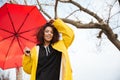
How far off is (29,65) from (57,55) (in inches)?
14.5

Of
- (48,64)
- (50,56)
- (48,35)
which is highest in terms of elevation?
(48,35)

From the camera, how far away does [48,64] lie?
3.93 meters

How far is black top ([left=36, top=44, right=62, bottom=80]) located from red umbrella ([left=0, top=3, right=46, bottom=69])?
144cm

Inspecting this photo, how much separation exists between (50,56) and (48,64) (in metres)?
0.12

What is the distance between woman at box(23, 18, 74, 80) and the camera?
12.9ft

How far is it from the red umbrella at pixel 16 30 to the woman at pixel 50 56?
1325 mm

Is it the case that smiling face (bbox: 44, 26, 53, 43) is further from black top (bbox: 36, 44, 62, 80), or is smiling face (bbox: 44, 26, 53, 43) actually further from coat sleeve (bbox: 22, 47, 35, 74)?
coat sleeve (bbox: 22, 47, 35, 74)

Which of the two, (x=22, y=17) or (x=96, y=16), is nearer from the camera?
(x=22, y=17)

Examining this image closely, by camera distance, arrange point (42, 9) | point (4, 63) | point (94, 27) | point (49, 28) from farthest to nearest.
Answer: point (42, 9) → point (94, 27) → point (4, 63) → point (49, 28)

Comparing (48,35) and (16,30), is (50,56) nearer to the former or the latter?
(48,35)

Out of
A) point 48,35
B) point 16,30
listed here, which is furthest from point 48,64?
point 16,30

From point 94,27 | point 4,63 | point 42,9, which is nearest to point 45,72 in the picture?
point 4,63

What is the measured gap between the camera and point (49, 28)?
4129 mm

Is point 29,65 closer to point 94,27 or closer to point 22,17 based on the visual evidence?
point 22,17
